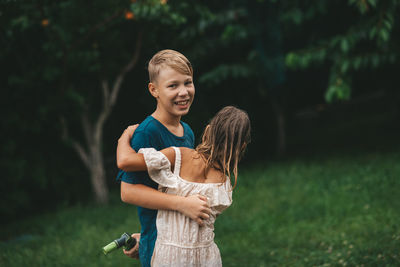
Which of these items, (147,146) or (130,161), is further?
(147,146)

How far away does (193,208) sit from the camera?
194 cm

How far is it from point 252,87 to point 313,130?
6177mm

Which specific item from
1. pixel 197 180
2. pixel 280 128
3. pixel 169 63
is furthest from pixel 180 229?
pixel 280 128

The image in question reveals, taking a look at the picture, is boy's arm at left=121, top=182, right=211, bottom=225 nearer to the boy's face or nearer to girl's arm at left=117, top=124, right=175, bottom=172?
girl's arm at left=117, top=124, right=175, bottom=172

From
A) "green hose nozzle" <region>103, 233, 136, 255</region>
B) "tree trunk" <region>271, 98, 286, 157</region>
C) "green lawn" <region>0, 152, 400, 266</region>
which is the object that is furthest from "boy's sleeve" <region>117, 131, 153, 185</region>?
"tree trunk" <region>271, 98, 286, 157</region>

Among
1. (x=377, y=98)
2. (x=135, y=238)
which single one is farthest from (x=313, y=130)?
(x=135, y=238)

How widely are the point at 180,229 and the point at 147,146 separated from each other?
1.36ft

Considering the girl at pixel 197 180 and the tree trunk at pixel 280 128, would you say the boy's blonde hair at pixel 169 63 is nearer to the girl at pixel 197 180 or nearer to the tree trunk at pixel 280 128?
the girl at pixel 197 180

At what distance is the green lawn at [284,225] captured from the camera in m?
4.51

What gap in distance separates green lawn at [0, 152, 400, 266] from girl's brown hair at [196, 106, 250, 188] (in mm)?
2527

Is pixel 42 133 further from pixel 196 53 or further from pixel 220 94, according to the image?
pixel 220 94

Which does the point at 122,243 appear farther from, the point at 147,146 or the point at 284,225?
the point at 284,225

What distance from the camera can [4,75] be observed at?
277 inches

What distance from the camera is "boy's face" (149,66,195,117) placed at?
80.0 inches
